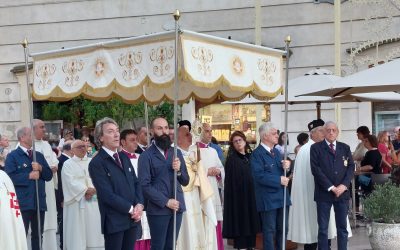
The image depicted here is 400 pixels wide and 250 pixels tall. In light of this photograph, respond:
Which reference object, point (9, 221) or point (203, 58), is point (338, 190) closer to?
point (203, 58)

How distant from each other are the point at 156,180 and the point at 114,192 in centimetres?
75

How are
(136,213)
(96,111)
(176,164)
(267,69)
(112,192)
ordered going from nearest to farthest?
(112,192)
(136,213)
(176,164)
(267,69)
(96,111)

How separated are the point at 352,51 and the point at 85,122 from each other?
7.13 meters

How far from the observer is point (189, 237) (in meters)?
8.93

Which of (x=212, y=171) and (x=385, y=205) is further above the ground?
(x=212, y=171)

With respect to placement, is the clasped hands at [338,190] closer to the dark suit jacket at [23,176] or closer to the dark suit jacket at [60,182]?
the dark suit jacket at [23,176]

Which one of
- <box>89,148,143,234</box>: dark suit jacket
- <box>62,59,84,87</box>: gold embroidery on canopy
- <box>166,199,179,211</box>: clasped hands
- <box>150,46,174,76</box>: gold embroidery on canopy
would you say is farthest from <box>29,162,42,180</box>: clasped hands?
<box>150,46,174,76</box>: gold embroidery on canopy

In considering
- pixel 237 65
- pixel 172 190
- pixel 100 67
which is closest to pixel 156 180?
pixel 172 190

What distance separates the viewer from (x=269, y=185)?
952 cm

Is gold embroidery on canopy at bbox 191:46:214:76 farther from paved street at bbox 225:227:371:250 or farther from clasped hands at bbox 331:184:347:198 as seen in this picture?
paved street at bbox 225:227:371:250

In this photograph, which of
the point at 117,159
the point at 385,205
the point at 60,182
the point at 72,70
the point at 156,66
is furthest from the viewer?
the point at 60,182

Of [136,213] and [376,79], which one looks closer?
[136,213]

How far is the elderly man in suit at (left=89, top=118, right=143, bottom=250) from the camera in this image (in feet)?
23.9

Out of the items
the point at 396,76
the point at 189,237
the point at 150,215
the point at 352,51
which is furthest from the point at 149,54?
the point at 352,51
